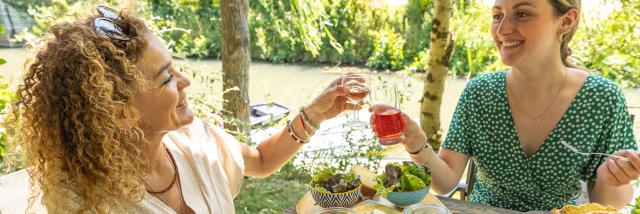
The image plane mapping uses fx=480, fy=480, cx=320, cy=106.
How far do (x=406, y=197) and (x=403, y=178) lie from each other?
68mm

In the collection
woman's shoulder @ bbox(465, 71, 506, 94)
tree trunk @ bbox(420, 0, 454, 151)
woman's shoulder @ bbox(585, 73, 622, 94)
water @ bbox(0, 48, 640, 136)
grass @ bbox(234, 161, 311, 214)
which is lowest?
water @ bbox(0, 48, 640, 136)

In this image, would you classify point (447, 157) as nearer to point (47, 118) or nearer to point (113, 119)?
point (113, 119)

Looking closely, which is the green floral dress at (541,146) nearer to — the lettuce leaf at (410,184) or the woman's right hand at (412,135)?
the woman's right hand at (412,135)

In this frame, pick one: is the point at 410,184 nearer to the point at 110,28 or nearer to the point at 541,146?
the point at 541,146

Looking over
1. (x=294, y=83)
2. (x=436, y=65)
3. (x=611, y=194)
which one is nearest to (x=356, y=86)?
(x=611, y=194)

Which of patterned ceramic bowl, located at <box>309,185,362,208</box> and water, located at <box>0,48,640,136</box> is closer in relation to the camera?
patterned ceramic bowl, located at <box>309,185,362,208</box>

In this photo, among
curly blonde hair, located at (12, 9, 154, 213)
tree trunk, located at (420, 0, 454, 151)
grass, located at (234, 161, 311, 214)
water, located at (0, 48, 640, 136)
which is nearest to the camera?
curly blonde hair, located at (12, 9, 154, 213)

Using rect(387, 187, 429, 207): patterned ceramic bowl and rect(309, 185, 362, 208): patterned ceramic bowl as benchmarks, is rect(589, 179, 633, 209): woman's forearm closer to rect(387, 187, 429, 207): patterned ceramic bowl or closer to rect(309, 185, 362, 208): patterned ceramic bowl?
rect(387, 187, 429, 207): patterned ceramic bowl

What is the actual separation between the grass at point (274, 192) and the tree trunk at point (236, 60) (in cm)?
54

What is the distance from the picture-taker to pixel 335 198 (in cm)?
166

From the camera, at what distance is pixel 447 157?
2.09 metres

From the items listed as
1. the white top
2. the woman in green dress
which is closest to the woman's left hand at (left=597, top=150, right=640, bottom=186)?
the woman in green dress

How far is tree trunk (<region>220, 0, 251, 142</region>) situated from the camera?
3.53 meters

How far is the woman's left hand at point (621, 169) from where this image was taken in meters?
1.62
